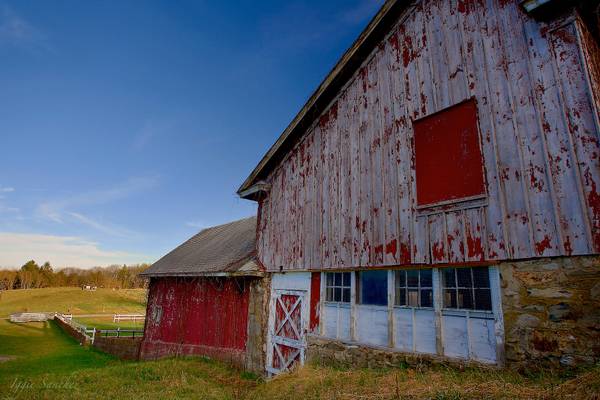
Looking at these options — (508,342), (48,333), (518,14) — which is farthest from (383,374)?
(48,333)

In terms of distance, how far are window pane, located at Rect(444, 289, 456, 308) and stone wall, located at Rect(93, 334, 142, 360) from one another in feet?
55.2

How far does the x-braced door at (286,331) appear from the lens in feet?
30.4

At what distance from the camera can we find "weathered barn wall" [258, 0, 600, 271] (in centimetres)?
523

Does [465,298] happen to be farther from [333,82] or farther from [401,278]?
[333,82]

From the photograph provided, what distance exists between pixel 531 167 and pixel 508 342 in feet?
9.15

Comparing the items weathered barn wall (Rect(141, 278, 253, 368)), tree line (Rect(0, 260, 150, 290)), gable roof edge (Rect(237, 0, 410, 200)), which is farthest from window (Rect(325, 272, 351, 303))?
tree line (Rect(0, 260, 150, 290))

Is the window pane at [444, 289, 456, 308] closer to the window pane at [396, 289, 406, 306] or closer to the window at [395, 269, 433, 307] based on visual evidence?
the window at [395, 269, 433, 307]

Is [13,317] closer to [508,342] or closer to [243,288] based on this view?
[243,288]

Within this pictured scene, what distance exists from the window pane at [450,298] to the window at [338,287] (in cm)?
249

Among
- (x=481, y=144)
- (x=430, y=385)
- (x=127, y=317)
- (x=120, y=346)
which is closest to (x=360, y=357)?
(x=430, y=385)

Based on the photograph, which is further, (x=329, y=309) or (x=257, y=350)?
(x=257, y=350)

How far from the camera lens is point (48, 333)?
33.2 meters

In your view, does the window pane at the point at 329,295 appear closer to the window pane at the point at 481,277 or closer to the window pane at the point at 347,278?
the window pane at the point at 347,278

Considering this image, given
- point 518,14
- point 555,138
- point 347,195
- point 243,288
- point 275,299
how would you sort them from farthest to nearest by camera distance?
1. point 243,288
2. point 275,299
3. point 347,195
4. point 518,14
5. point 555,138
